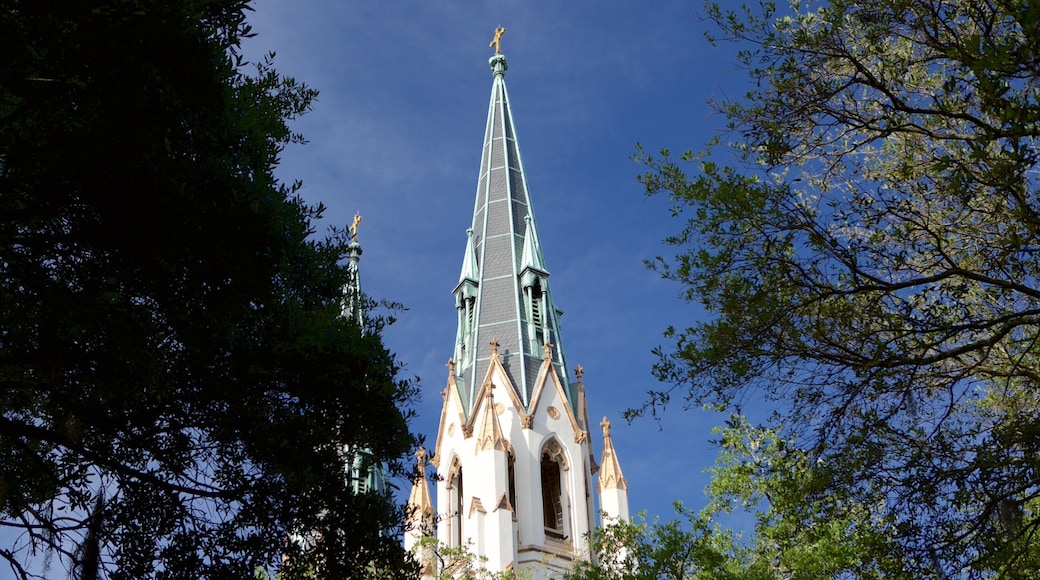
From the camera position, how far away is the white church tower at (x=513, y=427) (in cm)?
2869

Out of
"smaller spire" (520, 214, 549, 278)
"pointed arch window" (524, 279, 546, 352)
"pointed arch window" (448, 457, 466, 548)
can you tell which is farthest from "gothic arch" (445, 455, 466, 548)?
"smaller spire" (520, 214, 549, 278)

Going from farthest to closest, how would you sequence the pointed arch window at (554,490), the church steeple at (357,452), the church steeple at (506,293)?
1. the church steeple at (506,293)
2. the pointed arch window at (554,490)
3. the church steeple at (357,452)

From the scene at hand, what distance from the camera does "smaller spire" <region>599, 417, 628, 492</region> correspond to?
3111 cm

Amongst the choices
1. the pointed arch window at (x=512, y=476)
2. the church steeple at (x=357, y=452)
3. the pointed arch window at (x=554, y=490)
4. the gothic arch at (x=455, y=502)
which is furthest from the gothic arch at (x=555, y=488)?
the church steeple at (x=357, y=452)

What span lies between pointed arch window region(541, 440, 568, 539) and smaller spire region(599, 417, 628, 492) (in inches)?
45.3

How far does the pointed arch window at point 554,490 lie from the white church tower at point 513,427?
31 mm

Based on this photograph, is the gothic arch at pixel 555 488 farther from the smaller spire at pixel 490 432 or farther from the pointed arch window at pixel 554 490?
the smaller spire at pixel 490 432

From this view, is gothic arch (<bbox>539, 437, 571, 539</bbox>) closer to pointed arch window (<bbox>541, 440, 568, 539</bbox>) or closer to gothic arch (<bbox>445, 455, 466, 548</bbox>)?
pointed arch window (<bbox>541, 440, 568, 539</bbox>)

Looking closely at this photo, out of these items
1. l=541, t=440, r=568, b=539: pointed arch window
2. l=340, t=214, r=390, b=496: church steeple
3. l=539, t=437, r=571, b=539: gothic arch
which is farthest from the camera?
l=541, t=440, r=568, b=539: pointed arch window

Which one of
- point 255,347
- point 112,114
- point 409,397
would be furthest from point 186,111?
point 409,397

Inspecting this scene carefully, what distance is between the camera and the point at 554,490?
3156 centimetres

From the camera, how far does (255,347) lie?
8734 mm

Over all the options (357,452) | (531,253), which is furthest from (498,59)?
(357,452)

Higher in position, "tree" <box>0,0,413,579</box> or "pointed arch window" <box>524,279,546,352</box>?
"pointed arch window" <box>524,279,546,352</box>
